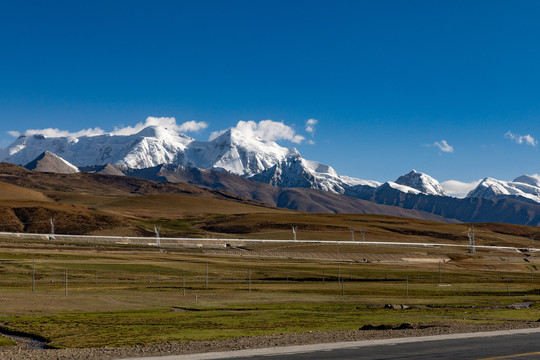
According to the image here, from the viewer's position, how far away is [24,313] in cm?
5641

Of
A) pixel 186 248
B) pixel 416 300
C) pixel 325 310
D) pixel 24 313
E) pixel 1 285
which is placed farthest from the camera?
pixel 186 248

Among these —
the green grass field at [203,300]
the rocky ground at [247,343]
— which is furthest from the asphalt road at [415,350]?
the green grass field at [203,300]

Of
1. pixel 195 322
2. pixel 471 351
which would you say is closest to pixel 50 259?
pixel 195 322

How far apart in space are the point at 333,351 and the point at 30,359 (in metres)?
14.7

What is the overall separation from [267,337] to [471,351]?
41.4 feet

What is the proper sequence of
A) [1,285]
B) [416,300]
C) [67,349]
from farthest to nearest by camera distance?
[1,285]
[416,300]
[67,349]

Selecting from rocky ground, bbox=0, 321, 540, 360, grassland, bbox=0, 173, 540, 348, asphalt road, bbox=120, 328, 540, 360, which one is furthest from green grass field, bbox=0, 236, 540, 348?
asphalt road, bbox=120, 328, 540, 360

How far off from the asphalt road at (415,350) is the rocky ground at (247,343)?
7.17 ft

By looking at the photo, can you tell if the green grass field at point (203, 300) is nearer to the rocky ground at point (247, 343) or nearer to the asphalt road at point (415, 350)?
the rocky ground at point (247, 343)

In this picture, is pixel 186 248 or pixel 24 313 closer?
pixel 24 313

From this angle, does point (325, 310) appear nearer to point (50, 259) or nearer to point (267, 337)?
point (267, 337)

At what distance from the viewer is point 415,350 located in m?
32.6

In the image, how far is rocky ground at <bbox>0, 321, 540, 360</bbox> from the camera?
32906mm

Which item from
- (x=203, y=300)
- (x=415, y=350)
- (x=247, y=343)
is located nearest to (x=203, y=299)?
(x=203, y=300)
